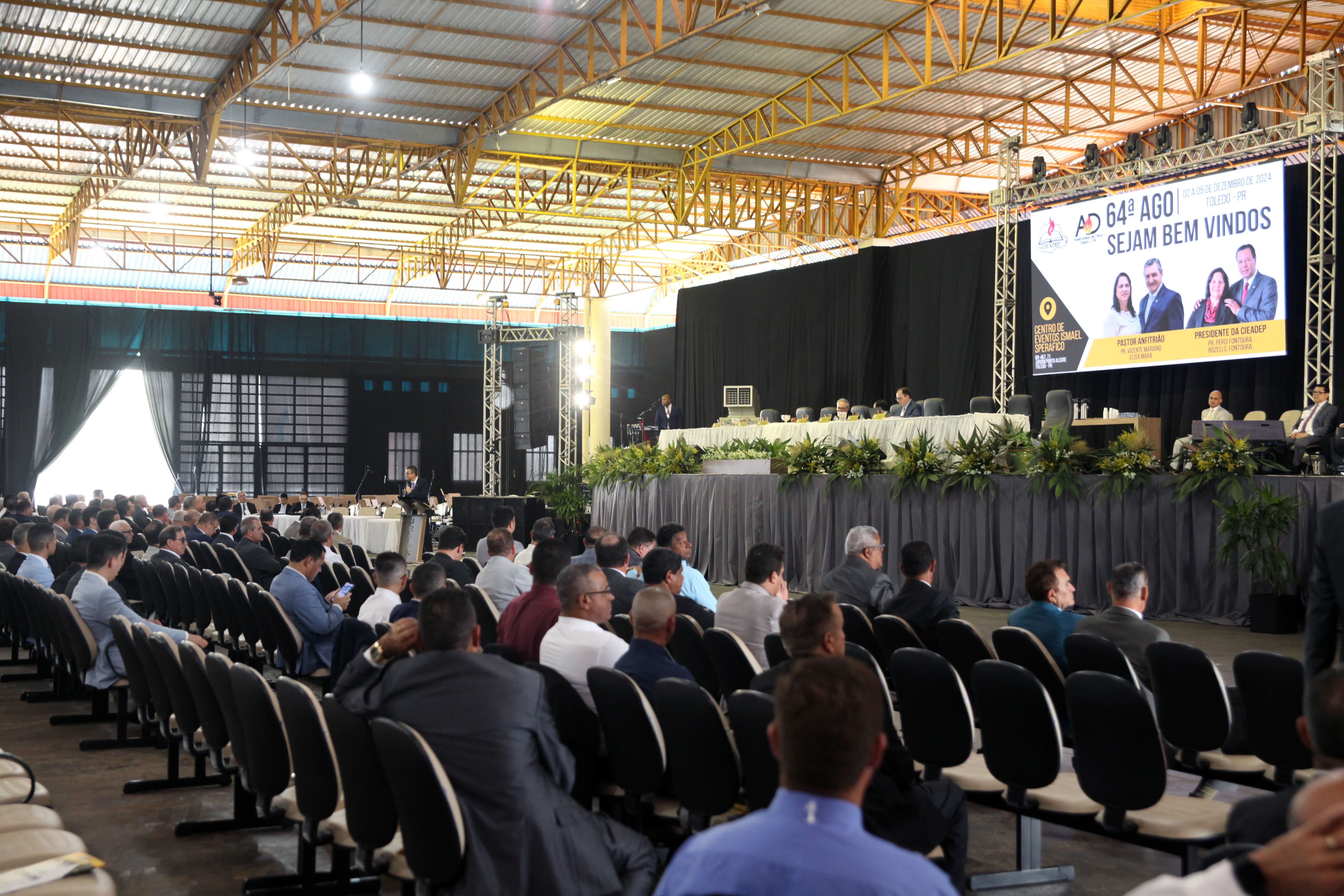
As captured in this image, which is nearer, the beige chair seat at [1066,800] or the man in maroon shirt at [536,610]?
the beige chair seat at [1066,800]

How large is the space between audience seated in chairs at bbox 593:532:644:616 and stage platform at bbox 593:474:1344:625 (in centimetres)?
482

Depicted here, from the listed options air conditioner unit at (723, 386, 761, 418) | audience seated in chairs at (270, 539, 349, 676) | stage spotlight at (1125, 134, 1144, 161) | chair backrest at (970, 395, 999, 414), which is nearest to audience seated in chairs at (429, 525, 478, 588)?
audience seated in chairs at (270, 539, 349, 676)

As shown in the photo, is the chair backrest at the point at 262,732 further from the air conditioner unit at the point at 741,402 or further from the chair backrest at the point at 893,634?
the air conditioner unit at the point at 741,402

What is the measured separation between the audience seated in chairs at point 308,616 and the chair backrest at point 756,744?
321 centimetres

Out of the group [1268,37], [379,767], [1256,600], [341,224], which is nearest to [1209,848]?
[379,767]

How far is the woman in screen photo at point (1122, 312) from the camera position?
1348 centimetres

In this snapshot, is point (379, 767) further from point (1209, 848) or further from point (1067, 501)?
point (1067, 501)

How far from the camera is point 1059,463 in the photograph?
31.2ft

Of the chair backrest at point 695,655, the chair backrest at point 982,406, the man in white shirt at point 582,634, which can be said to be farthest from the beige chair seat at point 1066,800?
the chair backrest at point 982,406

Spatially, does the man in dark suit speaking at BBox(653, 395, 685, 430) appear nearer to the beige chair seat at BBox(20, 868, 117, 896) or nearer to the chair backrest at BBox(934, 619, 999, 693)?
the chair backrest at BBox(934, 619, 999, 693)

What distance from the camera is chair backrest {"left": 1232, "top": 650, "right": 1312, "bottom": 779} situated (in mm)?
3342

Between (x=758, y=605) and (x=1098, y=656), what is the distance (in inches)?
56.7

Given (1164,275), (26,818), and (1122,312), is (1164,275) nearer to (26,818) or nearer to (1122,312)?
(1122,312)

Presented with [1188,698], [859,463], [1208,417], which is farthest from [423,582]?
[1208,417]
